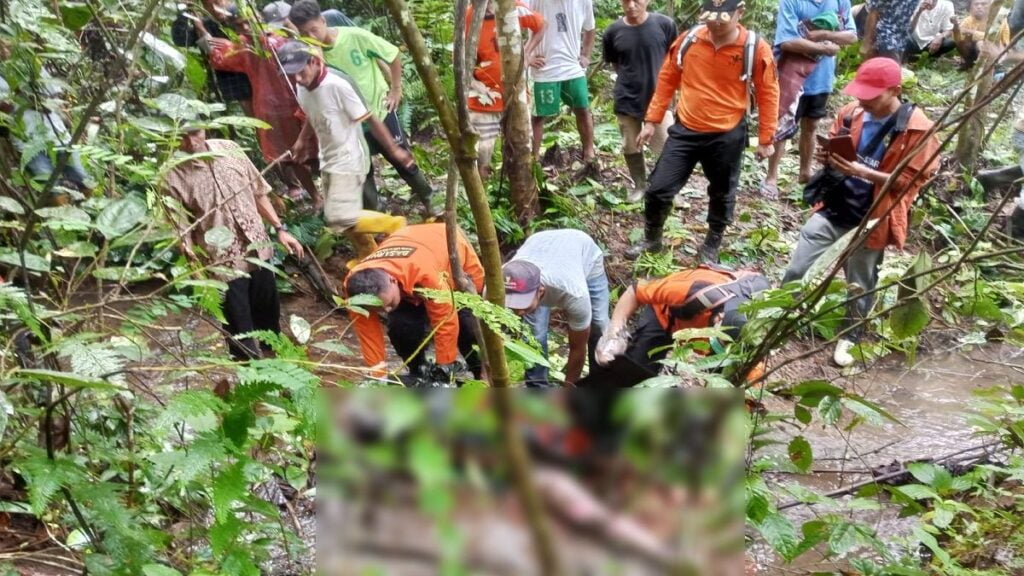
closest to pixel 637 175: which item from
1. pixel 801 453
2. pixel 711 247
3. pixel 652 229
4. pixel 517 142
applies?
pixel 652 229

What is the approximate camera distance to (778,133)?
22.3 feet

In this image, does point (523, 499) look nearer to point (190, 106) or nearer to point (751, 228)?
point (190, 106)

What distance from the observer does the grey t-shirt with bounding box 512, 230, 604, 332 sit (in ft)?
14.4

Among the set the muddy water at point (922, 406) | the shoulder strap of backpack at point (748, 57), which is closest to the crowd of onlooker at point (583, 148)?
the shoulder strap of backpack at point (748, 57)

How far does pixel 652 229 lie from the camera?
618cm

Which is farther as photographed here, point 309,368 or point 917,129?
point 917,129

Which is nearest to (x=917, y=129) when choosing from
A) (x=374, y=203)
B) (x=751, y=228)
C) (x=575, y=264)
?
(x=575, y=264)

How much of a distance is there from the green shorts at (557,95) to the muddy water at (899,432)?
3.05 m

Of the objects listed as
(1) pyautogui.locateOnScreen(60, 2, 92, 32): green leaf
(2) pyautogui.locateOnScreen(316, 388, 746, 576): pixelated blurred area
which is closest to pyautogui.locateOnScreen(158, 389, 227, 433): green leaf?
(2) pyautogui.locateOnScreen(316, 388, 746, 576): pixelated blurred area

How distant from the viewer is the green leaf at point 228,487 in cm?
169

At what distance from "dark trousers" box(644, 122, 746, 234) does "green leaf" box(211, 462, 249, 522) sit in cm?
456

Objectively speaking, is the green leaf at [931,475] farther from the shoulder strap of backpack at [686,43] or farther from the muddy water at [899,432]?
the shoulder strap of backpack at [686,43]

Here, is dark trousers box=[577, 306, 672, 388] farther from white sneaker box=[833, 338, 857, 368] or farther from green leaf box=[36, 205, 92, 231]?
green leaf box=[36, 205, 92, 231]

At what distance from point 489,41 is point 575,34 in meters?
0.76
